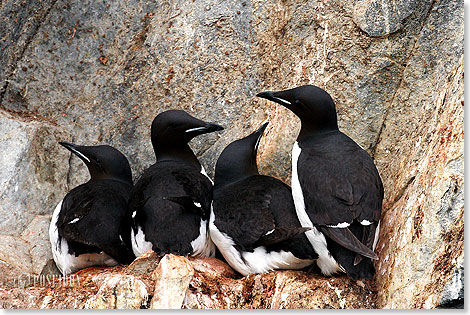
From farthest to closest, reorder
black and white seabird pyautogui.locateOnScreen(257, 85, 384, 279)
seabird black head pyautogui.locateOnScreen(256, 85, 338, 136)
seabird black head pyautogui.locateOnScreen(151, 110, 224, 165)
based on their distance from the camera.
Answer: seabird black head pyautogui.locateOnScreen(151, 110, 224, 165) → seabird black head pyautogui.locateOnScreen(256, 85, 338, 136) → black and white seabird pyautogui.locateOnScreen(257, 85, 384, 279)

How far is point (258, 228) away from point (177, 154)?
142 cm

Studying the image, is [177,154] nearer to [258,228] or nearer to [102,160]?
[102,160]

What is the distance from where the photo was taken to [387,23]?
6703 mm

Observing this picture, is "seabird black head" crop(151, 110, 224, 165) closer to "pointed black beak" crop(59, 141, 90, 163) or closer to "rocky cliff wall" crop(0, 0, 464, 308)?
"rocky cliff wall" crop(0, 0, 464, 308)

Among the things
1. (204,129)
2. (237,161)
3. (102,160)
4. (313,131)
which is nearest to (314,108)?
(313,131)

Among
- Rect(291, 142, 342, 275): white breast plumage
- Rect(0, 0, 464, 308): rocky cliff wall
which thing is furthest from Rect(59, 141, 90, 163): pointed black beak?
Rect(291, 142, 342, 275): white breast plumage

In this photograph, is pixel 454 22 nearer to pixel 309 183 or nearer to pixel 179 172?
pixel 309 183

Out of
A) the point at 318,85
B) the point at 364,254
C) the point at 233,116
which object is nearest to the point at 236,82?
the point at 233,116

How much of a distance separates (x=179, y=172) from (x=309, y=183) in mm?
1238

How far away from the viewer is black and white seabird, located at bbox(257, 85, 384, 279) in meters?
5.48

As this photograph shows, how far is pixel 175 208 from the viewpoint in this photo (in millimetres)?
6164

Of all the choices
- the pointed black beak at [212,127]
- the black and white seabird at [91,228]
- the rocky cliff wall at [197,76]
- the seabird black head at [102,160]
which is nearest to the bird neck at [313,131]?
the rocky cliff wall at [197,76]

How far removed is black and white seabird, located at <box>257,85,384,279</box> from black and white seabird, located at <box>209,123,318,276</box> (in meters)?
0.13

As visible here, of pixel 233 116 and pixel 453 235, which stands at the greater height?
pixel 233 116
